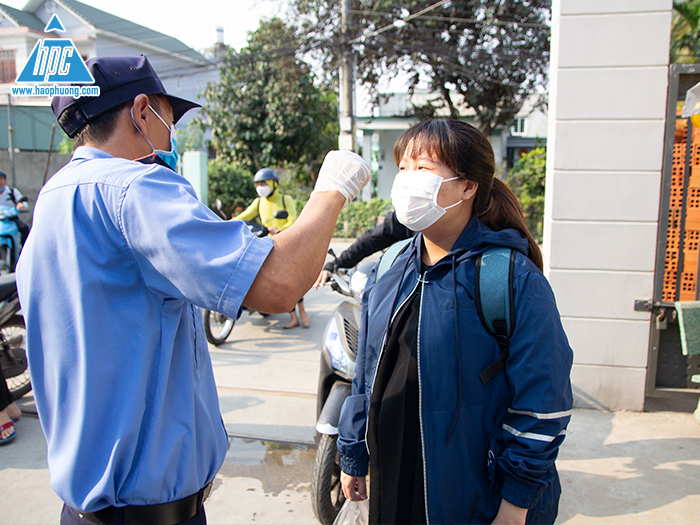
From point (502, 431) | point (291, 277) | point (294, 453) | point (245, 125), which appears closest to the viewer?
point (291, 277)

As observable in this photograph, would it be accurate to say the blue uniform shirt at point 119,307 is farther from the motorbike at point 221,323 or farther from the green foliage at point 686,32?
the green foliage at point 686,32

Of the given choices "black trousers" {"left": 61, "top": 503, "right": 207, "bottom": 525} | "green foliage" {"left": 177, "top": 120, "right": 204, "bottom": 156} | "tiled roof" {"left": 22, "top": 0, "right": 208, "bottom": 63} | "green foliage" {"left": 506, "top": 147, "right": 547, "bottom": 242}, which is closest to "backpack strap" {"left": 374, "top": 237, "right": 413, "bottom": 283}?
"black trousers" {"left": 61, "top": 503, "right": 207, "bottom": 525}

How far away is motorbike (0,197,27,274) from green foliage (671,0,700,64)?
347 inches

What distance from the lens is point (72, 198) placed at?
1.08m

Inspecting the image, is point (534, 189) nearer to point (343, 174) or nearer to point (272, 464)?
point (272, 464)

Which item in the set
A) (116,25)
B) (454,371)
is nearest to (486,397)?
(454,371)

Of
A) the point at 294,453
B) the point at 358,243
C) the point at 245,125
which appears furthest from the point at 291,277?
the point at 245,125

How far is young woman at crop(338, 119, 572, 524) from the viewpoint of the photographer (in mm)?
1360

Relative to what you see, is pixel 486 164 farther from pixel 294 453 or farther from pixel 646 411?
pixel 646 411

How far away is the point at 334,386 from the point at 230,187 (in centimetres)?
1279

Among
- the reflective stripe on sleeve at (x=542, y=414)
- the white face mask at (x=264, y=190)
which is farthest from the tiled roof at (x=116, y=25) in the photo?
the reflective stripe on sleeve at (x=542, y=414)

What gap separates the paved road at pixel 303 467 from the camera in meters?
2.58

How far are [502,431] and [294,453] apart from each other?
2.09 m

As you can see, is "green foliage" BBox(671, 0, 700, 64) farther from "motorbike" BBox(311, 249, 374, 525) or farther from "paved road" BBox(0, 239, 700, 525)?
"motorbike" BBox(311, 249, 374, 525)
